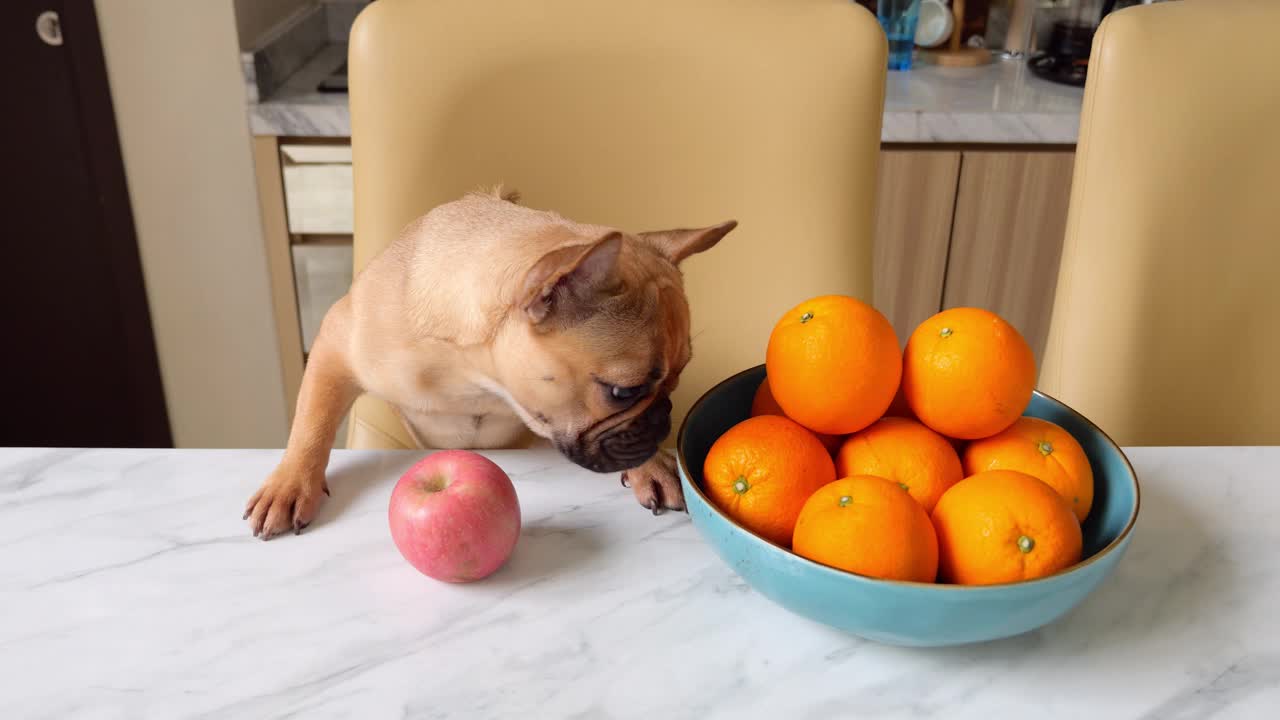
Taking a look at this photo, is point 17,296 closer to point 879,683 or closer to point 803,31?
point 803,31

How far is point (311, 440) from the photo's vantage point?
0.86 m

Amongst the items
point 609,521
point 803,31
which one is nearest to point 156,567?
point 609,521

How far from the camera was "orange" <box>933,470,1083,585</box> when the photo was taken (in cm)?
59

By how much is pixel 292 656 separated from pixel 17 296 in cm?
173

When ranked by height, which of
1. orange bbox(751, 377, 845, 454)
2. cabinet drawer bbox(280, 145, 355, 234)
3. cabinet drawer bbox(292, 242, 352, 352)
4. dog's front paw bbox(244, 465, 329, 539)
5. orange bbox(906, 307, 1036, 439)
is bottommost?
cabinet drawer bbox(292, 242, 352, 352)

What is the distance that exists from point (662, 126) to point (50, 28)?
129cm

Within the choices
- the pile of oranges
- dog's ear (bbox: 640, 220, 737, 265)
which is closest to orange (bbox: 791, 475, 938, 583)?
the pile of oranges

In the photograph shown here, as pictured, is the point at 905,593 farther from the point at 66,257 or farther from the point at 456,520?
the point at 66,257

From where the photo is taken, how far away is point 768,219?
1158 millimetres

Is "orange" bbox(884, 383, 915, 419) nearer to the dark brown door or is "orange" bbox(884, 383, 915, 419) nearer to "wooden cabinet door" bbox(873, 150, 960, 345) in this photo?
"wooden cabinet door" bbox(873, 150, 960, 345)

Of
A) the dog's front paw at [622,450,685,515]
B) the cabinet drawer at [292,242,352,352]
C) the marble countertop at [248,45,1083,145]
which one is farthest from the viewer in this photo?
the cabinet drawer at [292,242,352,352]

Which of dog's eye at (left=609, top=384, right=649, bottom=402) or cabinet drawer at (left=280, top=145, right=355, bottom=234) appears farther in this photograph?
cabinet drawer at (left=280, top=145, right=355, bottom=234)

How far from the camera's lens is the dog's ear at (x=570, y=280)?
29.1 inches

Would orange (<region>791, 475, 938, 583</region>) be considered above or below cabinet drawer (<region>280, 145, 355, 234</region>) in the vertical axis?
above
